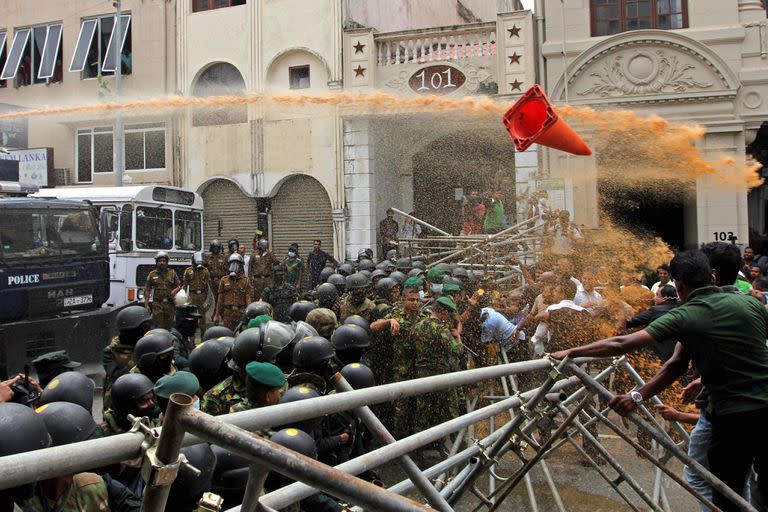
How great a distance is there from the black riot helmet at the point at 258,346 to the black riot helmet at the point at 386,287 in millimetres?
4347

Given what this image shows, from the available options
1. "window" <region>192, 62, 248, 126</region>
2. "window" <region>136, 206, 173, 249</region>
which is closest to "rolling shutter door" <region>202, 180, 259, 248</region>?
"window" <region>192, 62, 248, 126</region>

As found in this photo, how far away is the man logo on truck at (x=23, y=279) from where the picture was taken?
8461 mm

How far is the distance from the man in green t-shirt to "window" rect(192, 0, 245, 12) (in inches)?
704

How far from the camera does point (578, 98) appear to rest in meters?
15.2

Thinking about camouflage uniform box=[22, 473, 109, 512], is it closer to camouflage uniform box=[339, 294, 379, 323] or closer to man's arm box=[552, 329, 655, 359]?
man's arm box=[552, 329, 655, 359]

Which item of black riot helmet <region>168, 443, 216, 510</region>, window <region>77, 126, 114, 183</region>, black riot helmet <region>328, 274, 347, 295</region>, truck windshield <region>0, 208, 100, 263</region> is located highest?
Result: window <region>77, 126, 114, 183</region>

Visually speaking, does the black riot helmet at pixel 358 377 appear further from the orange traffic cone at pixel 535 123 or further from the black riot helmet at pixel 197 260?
the black riot helmet at pixel 197 260

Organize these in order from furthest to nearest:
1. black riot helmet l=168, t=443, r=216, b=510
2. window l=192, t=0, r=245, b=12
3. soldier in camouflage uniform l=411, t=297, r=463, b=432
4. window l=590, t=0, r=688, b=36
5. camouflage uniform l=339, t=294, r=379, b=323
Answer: window l=192, t=0, r=245, b=12, window l=590, t=0, r=688, b=36, camouflage uniform l=339, t=294, r=379, b=323, soldier in camouflage uniform l=411, t=297, r=463, b=432, black riot helmet l=168, t=443, r=216, b=510

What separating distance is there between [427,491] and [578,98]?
14.1 m

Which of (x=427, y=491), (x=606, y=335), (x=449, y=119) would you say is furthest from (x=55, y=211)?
(x=449, y=119)

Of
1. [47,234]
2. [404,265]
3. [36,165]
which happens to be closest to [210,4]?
[36,165]

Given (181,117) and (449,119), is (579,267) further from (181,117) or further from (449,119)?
(181,117)

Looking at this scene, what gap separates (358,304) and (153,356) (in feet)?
11.1

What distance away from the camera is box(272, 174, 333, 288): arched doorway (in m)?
17.9
